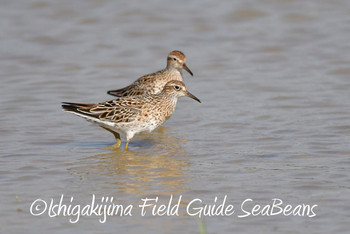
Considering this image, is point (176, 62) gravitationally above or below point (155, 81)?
above

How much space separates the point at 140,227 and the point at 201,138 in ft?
13.6

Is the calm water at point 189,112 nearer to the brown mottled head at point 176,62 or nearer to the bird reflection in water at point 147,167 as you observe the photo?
the bird reflection in water at point 147,167

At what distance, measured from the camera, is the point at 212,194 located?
912cm

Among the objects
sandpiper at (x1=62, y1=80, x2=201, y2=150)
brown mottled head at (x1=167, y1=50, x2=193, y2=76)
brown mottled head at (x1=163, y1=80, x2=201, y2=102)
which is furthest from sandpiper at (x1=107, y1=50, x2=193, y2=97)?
sandpiper at (x1=62, y1=80, x2=201, y2=150)

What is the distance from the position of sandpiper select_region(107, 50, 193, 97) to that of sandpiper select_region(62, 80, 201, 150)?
1518 mm

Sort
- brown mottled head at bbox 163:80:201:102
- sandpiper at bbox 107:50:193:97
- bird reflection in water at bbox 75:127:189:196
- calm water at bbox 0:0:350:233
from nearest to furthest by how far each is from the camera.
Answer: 1. calm water at bbox 0:0:350:233
2. bird reflection in water at bbox 75:127:189:196
3. brown mottled head at bbox 163:80:201:102
4. sandpiper at bbox 107:50:193:97

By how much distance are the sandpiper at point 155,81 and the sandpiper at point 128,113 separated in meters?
1.52

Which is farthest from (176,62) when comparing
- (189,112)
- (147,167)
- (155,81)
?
(147,167)

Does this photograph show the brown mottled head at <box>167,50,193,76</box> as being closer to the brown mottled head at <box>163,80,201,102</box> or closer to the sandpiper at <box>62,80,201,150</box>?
the brown mottled head at <box>163,80,201,102</box>

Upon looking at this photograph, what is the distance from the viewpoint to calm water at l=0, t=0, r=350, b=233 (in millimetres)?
Result: 8930

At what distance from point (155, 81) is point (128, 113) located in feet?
7.70

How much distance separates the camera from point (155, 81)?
1380 centimetres

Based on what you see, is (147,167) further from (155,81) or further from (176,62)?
(176,62)

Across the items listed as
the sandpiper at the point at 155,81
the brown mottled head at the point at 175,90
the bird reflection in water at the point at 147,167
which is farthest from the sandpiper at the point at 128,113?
the sandpiper at the point at 155,81
